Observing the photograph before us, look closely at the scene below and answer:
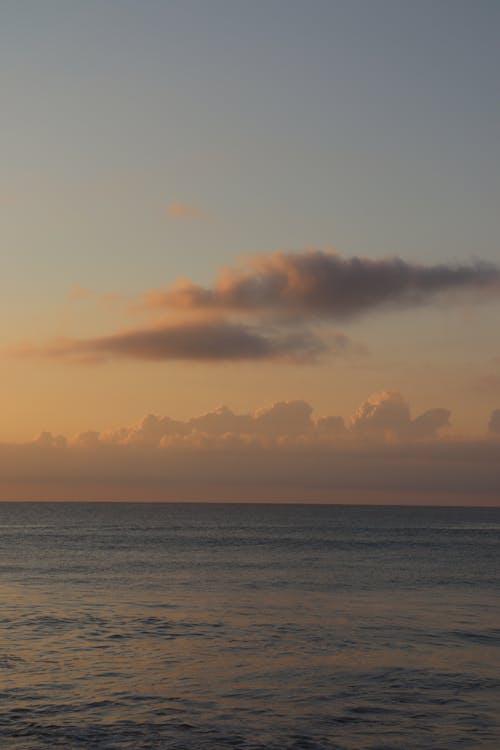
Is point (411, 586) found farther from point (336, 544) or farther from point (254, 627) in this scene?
point (336, 544)

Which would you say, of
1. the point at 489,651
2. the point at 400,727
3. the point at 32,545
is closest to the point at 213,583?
the point at 489,651

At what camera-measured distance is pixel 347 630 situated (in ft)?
124

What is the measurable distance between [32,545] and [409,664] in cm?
8480

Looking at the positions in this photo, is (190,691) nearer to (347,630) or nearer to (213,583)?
(347,630)

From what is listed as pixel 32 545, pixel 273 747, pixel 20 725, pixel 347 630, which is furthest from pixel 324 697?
pixel 32 545

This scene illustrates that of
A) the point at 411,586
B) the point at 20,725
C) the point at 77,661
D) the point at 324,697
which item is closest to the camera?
the point at 20,725

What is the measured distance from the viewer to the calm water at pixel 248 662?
853 inches

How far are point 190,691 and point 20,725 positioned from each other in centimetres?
631

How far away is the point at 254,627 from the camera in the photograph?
38562mm

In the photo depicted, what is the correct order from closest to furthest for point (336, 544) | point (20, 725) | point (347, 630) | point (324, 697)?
point (20, 725) < point (324, 697) < point (347, 630) < point (336, 544)

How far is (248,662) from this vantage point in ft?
100

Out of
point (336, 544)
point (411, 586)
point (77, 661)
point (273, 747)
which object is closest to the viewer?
point (273, 747)

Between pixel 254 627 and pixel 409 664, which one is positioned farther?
pixel 254 627

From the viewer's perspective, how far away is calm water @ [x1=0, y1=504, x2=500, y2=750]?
2167 centimetres
